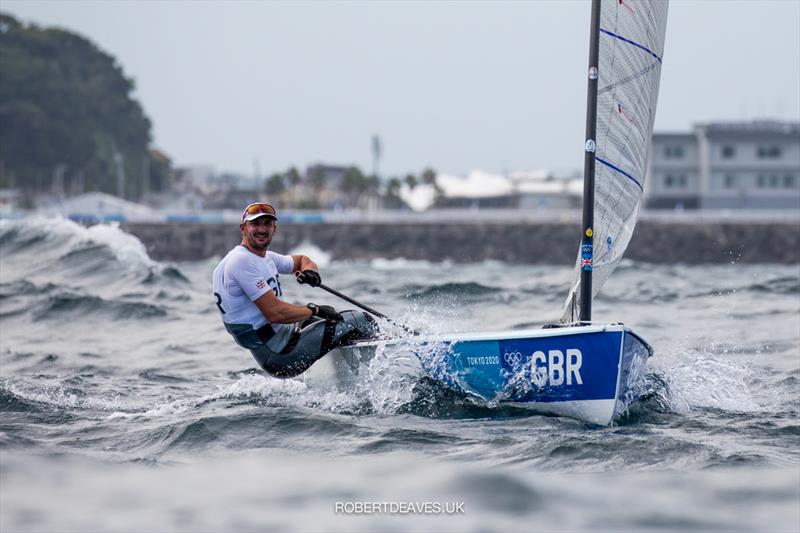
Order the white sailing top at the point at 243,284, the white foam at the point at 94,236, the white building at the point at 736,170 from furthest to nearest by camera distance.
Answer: the white building at the point at 736,170 < the white foam at the point at 94,236 < the white sailing top at the point at 243,284

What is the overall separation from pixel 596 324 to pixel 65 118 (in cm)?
7399

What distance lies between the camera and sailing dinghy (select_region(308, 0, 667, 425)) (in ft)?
22.4

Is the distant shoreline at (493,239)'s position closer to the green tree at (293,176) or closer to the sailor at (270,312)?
the green tree at (293,176)

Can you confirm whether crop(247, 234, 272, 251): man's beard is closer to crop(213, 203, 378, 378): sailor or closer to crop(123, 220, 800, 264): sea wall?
crop(213, 203, 378, 378): sailor

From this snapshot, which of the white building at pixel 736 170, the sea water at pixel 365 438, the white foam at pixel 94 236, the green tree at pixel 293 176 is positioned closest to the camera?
the sea water at pixel 365 438

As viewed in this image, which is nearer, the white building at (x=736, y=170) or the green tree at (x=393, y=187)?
the white building at (x=736, y=170)

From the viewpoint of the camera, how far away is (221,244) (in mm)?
49312

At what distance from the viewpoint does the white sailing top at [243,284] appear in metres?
7.38

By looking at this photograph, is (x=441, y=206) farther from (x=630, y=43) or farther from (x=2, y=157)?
(x=630, y=43)

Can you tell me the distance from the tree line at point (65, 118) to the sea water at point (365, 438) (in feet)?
201

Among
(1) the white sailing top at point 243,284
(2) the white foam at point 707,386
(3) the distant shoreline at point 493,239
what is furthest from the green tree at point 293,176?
(1) the white sailing top at point 243,284

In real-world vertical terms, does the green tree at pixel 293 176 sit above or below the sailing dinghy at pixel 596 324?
above

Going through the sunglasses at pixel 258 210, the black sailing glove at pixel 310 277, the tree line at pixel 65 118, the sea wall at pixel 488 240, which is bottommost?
the sea wall at pixel 488 240

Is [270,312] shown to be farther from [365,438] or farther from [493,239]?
[493,239]
